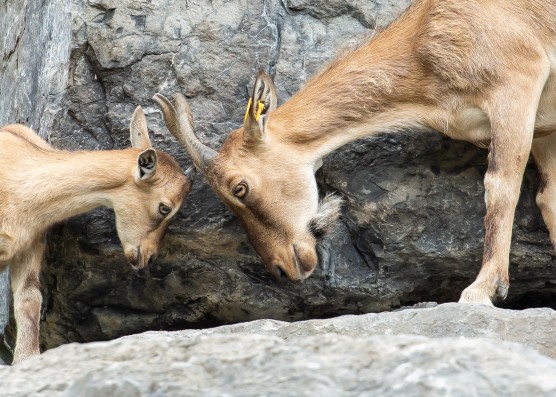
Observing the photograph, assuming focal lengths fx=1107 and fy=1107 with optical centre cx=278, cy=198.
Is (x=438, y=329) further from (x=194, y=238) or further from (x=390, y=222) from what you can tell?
(x=194, y=238)

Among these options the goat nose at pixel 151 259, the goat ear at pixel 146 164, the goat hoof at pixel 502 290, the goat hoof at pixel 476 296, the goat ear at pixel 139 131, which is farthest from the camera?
the goat ear at pixel 139 131

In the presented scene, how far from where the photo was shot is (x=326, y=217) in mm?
7723

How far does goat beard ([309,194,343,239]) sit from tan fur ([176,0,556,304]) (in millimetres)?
70

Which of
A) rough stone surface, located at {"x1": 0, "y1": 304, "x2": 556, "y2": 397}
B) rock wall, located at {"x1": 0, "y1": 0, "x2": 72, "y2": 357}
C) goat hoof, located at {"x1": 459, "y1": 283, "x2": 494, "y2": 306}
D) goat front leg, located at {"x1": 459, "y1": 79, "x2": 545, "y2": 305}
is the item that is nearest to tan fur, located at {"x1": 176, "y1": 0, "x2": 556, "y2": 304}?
goat front leg, located at {"x1": 459, "y1": 79, "x2": 545, "y2": 305}

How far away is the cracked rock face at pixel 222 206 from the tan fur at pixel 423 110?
0.46 metres

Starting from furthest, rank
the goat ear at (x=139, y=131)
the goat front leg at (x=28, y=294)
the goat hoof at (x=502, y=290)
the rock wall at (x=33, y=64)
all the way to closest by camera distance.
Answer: the rock wall at (x=33, y=64) → the goat ear at (x=139, y=131) → the goat front leg at (x=28, y=294) → the goat hoof at (x=502, y=290)

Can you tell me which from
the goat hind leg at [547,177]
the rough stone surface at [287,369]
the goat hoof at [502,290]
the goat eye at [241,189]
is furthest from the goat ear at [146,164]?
the rough stone surface at [287,369]

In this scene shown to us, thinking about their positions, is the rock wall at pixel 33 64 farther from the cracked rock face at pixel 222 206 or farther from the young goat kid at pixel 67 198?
the young goat kid at pixel 67 198

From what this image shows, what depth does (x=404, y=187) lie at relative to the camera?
26.6 feet

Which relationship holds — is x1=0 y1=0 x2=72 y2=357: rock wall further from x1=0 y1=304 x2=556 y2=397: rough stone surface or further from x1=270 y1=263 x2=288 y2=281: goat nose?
x1=0 y1=304 x2=556 y2=397: rough stone surface

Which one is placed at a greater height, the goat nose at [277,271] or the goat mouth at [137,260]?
the goat mouth at [137,260]

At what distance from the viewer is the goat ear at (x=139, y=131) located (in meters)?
8.10

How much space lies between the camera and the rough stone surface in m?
4.00

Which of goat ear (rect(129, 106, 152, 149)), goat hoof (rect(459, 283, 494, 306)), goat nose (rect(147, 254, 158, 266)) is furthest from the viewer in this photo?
goat ear (rect(129, 106, 152, 149))
